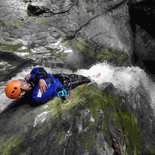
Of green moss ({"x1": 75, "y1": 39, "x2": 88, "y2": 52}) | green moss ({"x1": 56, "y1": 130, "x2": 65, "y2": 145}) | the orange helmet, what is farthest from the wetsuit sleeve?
green moss ({"x1": 75, "y1": 39, "x2": 88, "y2": 52})

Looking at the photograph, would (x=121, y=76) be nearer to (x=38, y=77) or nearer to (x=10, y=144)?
(x=38, y=77)

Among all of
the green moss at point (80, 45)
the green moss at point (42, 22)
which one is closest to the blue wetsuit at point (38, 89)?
the green moss at point (80, 45)

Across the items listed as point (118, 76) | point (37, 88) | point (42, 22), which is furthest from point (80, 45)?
point (37, 88)

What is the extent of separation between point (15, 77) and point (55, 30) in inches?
129

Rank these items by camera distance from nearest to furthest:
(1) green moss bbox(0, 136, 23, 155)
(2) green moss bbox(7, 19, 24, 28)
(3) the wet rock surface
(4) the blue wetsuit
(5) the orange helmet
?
(1) green moss bbox(0, 136, 23, 155)
(3) the wet rock surface
(5) the orange helmet
(4) the blue wetsuit
(2) green moss bbox(7, 19, 24, 28)

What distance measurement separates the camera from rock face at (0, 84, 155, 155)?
227 inches

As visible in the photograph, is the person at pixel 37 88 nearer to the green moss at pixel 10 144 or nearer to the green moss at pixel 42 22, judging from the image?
the green moss at pixel 10 144

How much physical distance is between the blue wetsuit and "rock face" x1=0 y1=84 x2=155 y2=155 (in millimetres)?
201

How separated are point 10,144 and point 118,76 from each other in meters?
5.45

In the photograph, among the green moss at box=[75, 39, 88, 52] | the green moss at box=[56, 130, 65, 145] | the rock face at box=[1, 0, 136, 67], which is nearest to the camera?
the green moss at box=[56, 130, 65, 145]

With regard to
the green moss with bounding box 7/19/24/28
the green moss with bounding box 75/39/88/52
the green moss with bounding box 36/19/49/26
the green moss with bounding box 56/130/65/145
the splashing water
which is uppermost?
the green moss with bounding box 7/19/24/28

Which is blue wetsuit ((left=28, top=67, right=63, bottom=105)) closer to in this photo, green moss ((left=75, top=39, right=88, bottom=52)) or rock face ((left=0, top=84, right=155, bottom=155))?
rock face ((left=0, top=84, right=155, bottom=155))

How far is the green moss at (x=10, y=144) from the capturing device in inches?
224

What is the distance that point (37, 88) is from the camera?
6.82 metres
